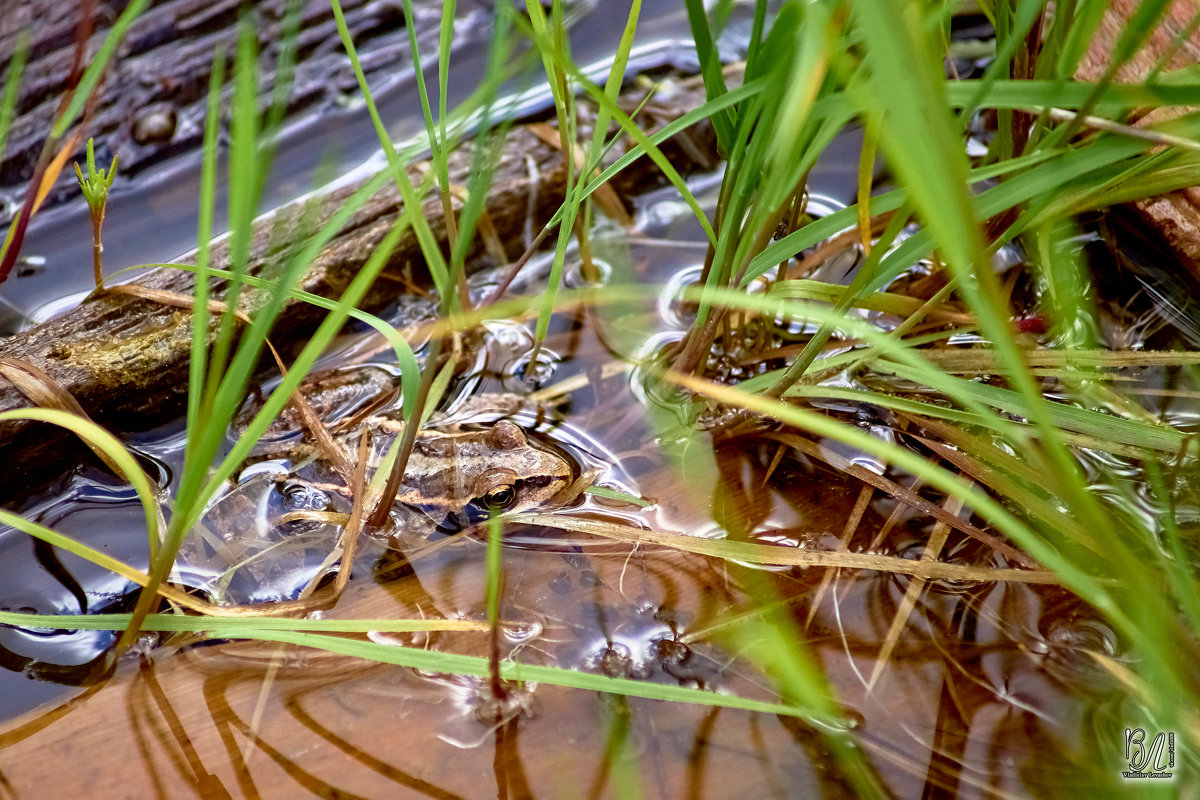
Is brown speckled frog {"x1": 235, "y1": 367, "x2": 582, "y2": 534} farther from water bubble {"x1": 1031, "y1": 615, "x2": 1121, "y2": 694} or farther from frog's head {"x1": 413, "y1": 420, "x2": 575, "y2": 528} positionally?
water bubble {"x1": 1031, "y1": 615, "x2": 1121, "y2": 694}

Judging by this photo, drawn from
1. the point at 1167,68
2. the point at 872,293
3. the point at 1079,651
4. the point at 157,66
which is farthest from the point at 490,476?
the point at 1167,68

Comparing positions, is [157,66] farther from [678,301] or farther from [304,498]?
[678,301]

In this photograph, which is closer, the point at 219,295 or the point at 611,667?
the point at 611,667

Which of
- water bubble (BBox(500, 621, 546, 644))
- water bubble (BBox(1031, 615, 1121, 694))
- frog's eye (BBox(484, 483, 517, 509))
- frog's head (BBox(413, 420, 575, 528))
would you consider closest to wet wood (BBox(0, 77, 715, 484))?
frog's head (BBox(413, 420, 575, 528))

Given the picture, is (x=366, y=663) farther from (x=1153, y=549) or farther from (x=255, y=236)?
(x=1153, y=549)

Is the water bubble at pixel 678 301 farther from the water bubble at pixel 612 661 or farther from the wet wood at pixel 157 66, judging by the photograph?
the wet wood at pixel 157 66
